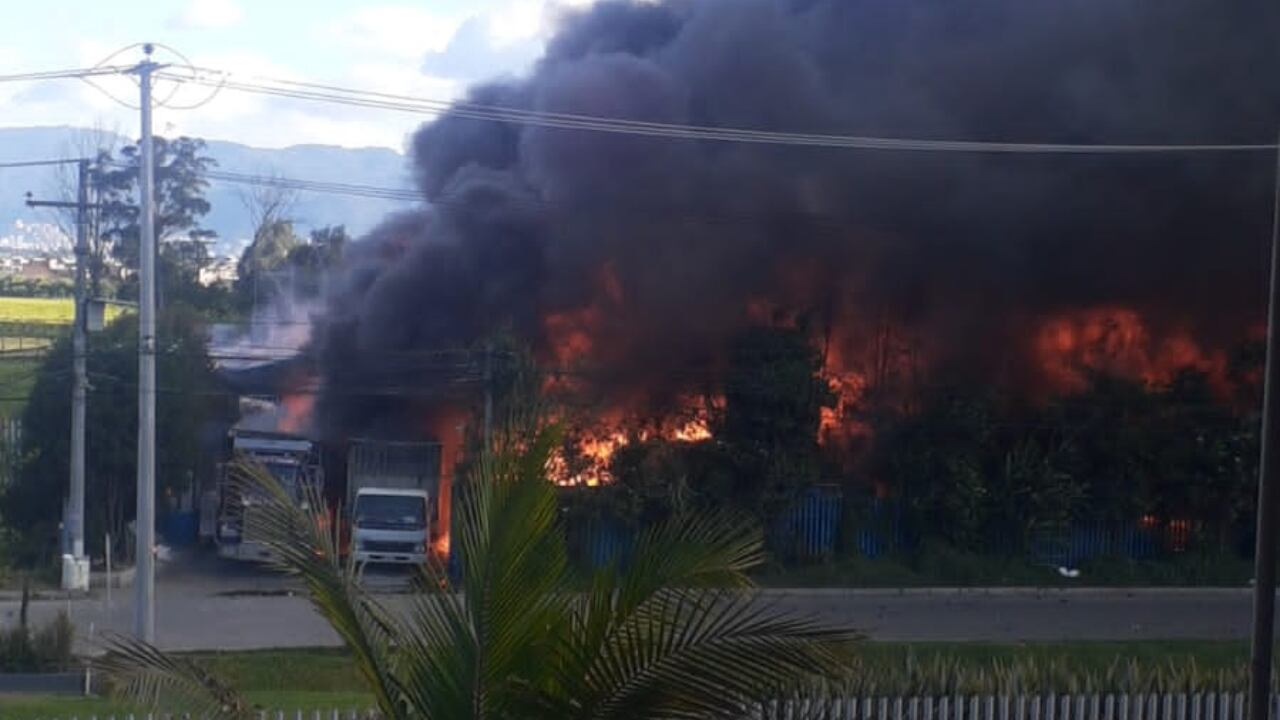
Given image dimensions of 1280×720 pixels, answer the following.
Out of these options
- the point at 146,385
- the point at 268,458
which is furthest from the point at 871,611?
the point at 146,385

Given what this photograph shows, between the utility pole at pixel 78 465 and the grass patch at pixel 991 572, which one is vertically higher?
the utility pole at pixel 78 465

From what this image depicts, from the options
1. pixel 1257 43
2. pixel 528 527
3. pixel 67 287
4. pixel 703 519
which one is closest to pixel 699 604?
pixel 703 519

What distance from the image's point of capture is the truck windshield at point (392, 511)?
68.4 ft

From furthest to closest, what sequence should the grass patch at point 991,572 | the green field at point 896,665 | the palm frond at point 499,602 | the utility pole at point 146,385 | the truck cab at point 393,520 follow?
1. the grass patch at point 991,572
2. the truck cab at point 393,520
3. the utility pole at point 146,385
4. the green field at point 896,665
5. the palm frond at point 499,602

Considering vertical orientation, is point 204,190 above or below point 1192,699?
above

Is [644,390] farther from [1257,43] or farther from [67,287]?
[67,287]

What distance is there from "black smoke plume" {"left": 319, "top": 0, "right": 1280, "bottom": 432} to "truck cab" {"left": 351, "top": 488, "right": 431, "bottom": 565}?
3421 millimetres

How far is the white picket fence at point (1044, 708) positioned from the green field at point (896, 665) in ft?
0.98

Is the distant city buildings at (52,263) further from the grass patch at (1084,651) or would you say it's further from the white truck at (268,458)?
the grass patch at (1084,651)

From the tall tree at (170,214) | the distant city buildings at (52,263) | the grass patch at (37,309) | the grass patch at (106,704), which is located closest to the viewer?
the grass patch at (106,704)

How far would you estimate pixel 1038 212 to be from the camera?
2484cm

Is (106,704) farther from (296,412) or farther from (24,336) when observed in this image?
(24,336)

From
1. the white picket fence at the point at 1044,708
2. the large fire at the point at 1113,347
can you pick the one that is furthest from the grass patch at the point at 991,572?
the white picket fence at the point at 1044,708

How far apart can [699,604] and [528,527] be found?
55cm
